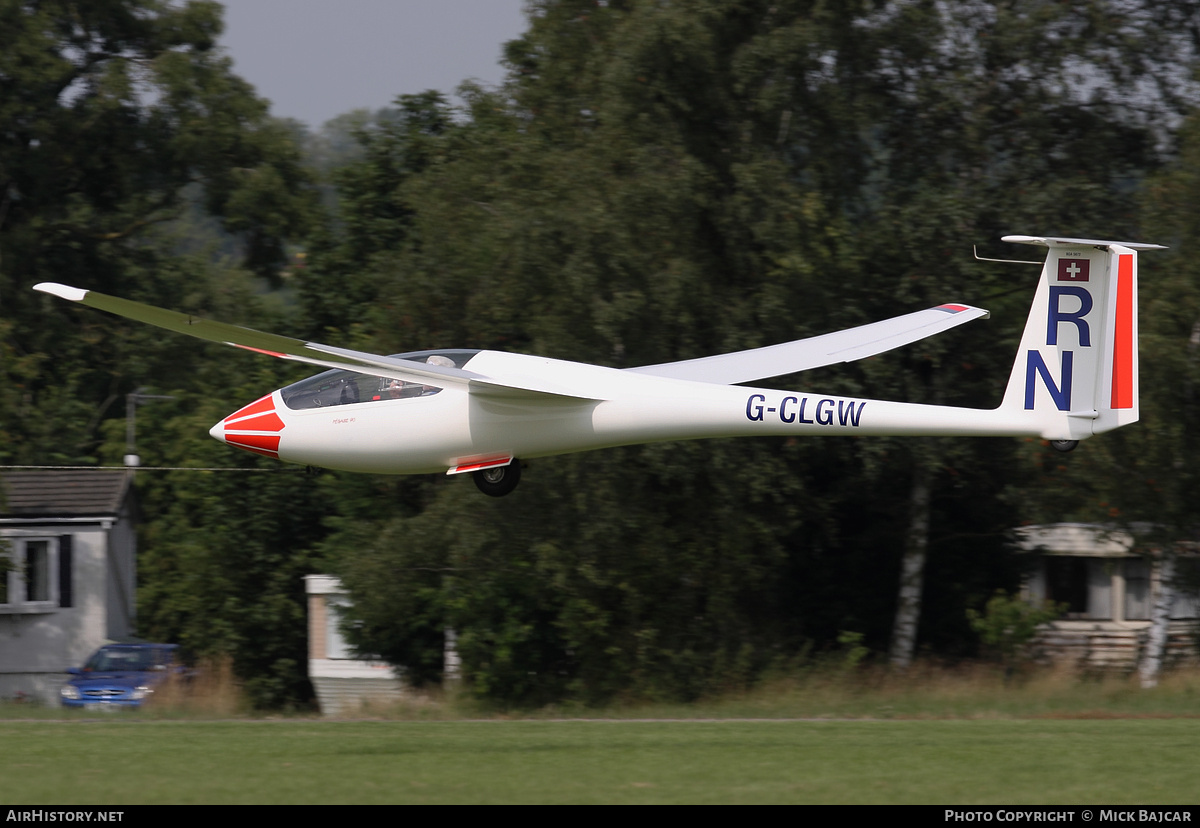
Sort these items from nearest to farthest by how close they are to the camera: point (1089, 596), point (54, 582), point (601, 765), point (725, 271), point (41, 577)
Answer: point (601, 765) → point (725, 271) → point (1089, 596) → point (54, 582) → point (41, 577)

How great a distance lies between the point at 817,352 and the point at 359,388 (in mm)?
5721

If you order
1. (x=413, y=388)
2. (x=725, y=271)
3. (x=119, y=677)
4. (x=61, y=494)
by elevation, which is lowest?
(x=119, y=677)

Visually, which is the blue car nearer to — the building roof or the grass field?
the building roof

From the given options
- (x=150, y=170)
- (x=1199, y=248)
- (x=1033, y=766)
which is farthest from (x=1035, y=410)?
(x=150, y=170)

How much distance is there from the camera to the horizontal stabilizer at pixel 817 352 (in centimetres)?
1698

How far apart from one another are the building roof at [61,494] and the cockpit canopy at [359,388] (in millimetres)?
22487

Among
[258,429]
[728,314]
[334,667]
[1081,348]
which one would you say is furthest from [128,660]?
[1081,348]

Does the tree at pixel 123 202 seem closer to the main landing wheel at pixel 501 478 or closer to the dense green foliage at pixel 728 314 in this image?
the dense green foliage at pixel 728 314

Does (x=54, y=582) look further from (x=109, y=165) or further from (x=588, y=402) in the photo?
(x=588, y=402)

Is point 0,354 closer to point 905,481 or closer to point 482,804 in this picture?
point 905,481

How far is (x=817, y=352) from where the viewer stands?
17.5 m

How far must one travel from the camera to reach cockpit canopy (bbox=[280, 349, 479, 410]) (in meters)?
15.3

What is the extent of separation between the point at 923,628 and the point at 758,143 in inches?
465

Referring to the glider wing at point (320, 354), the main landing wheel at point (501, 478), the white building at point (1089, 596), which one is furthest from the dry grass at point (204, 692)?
the white building at point (1089, 596)
